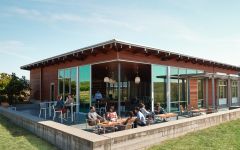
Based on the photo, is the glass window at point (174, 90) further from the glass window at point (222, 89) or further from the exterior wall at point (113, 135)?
the glass window at point (222, 89)

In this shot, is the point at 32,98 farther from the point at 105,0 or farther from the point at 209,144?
the point at 209,144

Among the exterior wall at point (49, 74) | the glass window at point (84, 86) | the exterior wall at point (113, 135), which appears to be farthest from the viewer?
the glass window at point (84, 86)

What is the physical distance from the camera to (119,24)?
12.6 meters

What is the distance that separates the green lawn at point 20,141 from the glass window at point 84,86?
4463 mm

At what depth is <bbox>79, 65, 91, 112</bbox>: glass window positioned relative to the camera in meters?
15.5

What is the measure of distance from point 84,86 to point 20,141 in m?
6.49

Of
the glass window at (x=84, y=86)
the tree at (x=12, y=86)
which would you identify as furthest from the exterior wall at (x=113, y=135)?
the tree at (x=12, y=86)

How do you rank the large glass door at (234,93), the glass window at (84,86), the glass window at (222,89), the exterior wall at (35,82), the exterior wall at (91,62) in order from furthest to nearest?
1. the large glass door at (234,93)
2. the glass window at (222,89)
3. the exterior wall at (35,82)
4. the glass window at (84,86)
5. the exterior wall at (91,62)

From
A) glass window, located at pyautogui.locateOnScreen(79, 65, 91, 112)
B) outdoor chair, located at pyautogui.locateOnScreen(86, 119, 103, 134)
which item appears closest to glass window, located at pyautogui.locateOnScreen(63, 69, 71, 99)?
glass window, located at pyautogui.locateOnScreen(79, 65, 91, 112)

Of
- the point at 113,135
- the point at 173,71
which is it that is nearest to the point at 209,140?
the point at 113,135

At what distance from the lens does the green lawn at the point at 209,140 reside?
30.2ft

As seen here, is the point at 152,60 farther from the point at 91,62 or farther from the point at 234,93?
the point at 234,93

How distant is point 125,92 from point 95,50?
11790mm

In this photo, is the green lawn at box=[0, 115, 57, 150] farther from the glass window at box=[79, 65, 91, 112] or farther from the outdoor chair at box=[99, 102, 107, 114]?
the outdoor chair at box=[99, 102, 107, 114]
